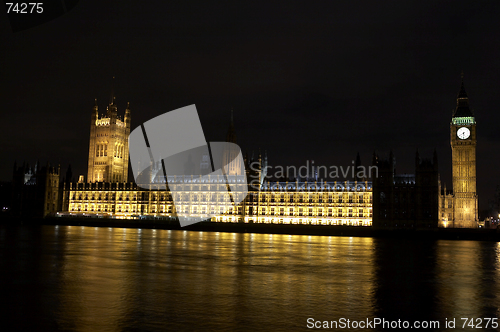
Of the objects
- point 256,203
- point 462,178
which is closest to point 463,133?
point 462,178

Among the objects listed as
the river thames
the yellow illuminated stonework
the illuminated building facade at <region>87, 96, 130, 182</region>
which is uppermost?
the illuminated building facade at <region>87, 96, 130, 182</region>

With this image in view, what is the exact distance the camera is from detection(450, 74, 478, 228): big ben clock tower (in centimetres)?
9531

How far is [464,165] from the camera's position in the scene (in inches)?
3856

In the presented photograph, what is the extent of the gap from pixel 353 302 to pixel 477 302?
6.10m

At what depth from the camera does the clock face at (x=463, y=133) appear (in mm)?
98875

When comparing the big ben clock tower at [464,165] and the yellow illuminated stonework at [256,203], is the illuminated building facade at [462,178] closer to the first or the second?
the big ben clock tower at [464,165]

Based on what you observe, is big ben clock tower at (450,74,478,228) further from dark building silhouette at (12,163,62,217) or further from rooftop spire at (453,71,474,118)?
dark building silhouette at (12,163,62,217)

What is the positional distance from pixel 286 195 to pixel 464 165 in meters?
37.4

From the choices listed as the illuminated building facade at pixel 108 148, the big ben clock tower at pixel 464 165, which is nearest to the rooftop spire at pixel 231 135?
the illuminated building facade at pixel 108 148

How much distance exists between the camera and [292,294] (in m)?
22.5

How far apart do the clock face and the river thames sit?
6807cm

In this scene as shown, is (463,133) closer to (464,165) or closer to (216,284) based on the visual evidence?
(464,165)

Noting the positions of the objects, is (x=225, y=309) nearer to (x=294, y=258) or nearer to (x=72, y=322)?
(x=72, y=322)

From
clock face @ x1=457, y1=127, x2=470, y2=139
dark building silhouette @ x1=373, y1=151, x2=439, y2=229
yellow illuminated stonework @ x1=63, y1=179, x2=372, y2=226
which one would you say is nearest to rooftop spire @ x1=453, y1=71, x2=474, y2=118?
clock face @ x1=457, y1=127, x2=470, y2=139
